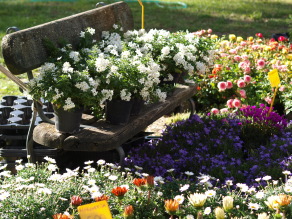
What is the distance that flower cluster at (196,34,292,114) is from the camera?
5693 mm

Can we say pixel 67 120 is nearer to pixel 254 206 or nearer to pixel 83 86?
pixel 83 86

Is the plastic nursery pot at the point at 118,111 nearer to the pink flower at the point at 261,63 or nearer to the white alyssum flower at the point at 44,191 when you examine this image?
the white alyssum flower at the point at 44,191

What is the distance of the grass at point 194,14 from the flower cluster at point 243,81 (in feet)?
13.2

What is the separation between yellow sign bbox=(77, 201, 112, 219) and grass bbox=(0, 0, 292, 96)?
7.72 metres

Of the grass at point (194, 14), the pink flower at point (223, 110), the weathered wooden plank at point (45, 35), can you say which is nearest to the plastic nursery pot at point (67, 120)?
the weathered wooden plank at point (45, 35)

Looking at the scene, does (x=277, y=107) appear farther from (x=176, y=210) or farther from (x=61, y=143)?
(x=176, y=210)

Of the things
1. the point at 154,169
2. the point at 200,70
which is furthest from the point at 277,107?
the point at 154,169

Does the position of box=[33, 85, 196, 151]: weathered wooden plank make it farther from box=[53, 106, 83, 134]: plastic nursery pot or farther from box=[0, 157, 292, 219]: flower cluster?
box=[0, 157, 292, 219]: flower cluster

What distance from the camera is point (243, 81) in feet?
18.7

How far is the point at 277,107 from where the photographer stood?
226 inches

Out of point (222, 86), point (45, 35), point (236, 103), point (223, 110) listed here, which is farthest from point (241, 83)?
point (45, 35)

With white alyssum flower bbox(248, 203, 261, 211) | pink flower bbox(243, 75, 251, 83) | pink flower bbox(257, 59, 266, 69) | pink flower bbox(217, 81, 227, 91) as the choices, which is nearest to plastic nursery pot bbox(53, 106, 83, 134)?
white alyssum flower bbox(248, 203, 261, 211)

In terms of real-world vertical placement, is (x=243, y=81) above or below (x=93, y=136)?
below

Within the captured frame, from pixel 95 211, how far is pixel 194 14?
986cm
